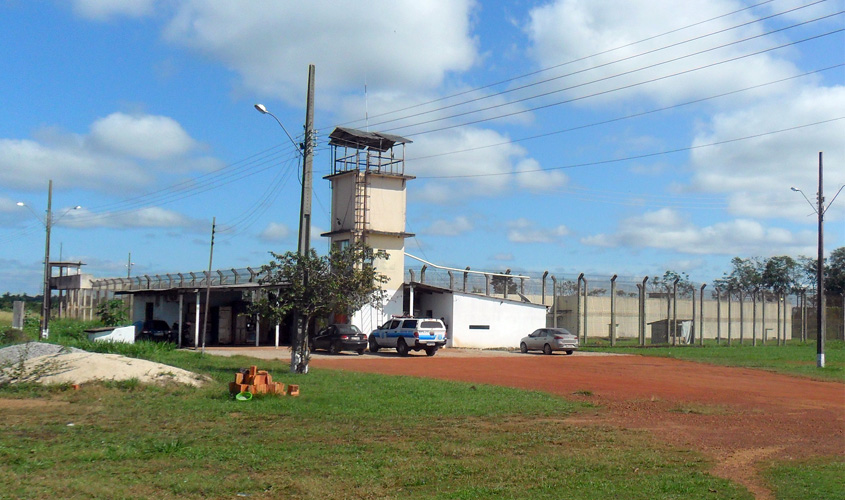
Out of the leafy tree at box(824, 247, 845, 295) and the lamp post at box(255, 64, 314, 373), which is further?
the leafy tree at box(824, 247, 845, 295)

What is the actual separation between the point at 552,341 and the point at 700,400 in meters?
20.3

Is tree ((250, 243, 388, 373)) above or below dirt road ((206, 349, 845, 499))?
above

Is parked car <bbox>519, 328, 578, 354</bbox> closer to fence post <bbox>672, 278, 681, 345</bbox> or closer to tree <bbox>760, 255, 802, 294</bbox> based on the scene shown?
fence post <bbox>672, 278, 681, 345</bbox>

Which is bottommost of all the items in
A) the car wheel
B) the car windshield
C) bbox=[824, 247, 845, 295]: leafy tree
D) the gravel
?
the car wheel

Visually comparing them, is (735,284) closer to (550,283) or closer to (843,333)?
(843,333)

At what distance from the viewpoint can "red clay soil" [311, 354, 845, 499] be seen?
11.4 m

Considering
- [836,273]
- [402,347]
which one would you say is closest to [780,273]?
[836,273]

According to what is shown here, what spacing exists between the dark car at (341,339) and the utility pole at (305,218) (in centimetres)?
1307

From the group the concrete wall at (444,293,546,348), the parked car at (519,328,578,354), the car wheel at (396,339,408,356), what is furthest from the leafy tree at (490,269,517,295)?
the car wheel at (396,339,408,356)

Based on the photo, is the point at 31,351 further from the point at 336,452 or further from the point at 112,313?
the point at 112,313

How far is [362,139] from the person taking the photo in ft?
146

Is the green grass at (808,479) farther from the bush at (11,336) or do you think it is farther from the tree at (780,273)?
the tree at (780,273)

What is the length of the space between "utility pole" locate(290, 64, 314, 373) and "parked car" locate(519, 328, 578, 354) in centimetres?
1862

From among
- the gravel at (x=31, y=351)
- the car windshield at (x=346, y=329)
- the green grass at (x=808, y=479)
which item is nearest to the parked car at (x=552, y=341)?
the car windshield at (x=346, y=329)
